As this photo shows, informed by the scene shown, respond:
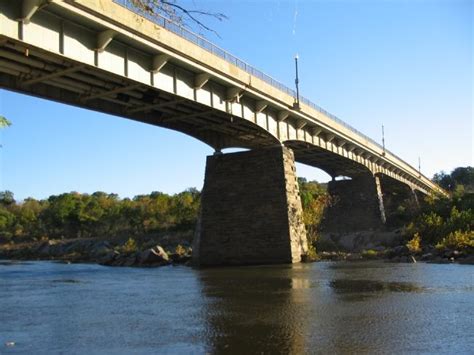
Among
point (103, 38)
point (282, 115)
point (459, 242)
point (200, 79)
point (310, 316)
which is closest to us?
point (310, 316)

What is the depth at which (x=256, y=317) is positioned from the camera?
1150cm

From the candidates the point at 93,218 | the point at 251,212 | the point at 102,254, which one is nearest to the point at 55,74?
the point at 251,212

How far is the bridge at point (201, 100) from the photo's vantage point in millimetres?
19109

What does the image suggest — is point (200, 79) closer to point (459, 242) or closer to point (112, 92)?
point (112, 92)

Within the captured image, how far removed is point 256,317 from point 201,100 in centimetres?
1748

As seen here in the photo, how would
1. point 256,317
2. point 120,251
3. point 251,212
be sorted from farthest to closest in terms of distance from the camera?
point 120,251, point 251,212, point 256,317

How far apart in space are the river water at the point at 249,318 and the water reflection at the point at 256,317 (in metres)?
0.02

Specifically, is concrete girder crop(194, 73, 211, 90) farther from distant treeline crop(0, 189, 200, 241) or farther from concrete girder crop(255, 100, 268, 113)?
distant treeline crop(0, 189, 200, 241)

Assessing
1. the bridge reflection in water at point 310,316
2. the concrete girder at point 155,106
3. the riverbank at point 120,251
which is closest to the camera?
the bridge reflection in water at point 310,316

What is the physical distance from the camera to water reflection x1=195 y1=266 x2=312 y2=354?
8.52 m

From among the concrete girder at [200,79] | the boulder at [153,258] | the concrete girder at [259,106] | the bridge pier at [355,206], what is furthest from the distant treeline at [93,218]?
the concrete girder at [200,79]

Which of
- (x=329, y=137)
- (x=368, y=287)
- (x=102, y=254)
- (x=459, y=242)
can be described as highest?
(x=329, y=137)

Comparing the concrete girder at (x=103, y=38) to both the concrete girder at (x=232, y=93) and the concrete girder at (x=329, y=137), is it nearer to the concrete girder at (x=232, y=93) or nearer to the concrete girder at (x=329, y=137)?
the concrete girder at (x=232, y=93)

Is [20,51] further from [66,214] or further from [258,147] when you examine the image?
[66,214]
